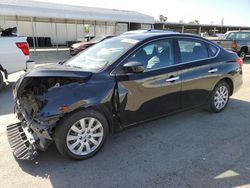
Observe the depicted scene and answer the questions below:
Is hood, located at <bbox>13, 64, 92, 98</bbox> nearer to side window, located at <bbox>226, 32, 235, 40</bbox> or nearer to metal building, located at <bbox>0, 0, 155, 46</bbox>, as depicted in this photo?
side window, located at <bbox>226, 32, 235, 40</bbox>

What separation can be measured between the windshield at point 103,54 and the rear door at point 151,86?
0.73ft

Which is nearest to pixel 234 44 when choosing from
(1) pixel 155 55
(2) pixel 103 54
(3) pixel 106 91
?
(1) pixel 155 55

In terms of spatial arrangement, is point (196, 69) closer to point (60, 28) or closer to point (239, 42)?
point (239, 42)

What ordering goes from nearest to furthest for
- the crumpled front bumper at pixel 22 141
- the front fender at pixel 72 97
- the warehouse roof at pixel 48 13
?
the front fender at pixel 72 97, the crumpled front bumper at pixel 22 141, the warehouse roof at pixel 48 13

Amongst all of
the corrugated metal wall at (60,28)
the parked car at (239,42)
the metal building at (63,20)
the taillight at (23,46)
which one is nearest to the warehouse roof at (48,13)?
the metal building at (63,20)

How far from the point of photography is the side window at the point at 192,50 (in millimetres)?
4096

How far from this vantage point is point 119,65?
132 inches

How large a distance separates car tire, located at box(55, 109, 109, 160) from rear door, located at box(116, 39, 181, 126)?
424 mm

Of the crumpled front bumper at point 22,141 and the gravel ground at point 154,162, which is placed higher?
the crumpled front bumper at point 22,141

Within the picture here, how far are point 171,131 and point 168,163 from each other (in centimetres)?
105

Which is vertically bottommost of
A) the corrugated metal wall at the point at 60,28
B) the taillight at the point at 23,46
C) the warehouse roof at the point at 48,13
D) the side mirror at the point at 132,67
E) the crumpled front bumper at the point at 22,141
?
the crumpled front bumper at the point at 22,141

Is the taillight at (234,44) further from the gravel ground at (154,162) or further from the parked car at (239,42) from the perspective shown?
the gravel ground at (154,162)

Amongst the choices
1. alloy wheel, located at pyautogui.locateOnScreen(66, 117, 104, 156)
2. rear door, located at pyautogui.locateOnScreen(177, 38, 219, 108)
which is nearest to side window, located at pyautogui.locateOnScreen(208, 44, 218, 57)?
rear door, located at pyautogui.locateOnScreen(177, 38, 219, 108)

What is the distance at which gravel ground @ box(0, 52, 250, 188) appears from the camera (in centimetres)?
276
